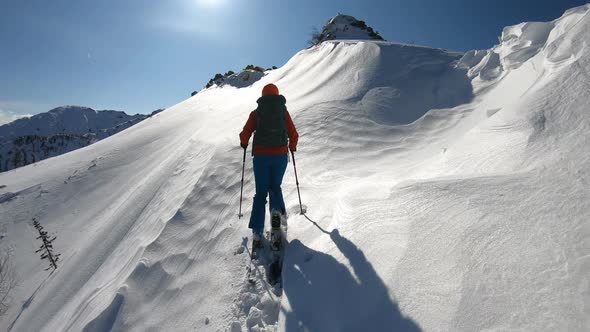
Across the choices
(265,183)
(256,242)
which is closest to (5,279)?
(256,242)

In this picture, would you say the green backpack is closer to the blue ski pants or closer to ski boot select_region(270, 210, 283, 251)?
the blue ski pants

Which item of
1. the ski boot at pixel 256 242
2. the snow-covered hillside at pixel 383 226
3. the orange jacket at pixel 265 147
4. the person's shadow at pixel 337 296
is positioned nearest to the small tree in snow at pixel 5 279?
the snow-covered hillside at pixel 383 226

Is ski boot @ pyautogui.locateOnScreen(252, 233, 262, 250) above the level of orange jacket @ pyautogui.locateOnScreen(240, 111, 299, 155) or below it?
below

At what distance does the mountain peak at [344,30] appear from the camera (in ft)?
152

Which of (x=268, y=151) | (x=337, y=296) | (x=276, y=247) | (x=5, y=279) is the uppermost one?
(x=268, y=151)

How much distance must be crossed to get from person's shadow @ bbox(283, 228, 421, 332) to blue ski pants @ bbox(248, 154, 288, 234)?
2.56 ft

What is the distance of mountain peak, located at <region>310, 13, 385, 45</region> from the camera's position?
46281 mm

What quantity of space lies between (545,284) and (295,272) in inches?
97.9

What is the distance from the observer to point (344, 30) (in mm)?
47750

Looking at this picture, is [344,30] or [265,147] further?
[344,30]

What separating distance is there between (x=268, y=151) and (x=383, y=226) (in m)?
1.91

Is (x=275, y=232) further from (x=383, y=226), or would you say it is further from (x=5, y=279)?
(x=5, y=279)

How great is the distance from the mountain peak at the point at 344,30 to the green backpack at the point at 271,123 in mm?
45146

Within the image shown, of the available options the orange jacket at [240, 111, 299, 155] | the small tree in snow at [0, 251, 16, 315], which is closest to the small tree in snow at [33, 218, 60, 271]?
the small tree in snow at [0, 251, 16, 315]
